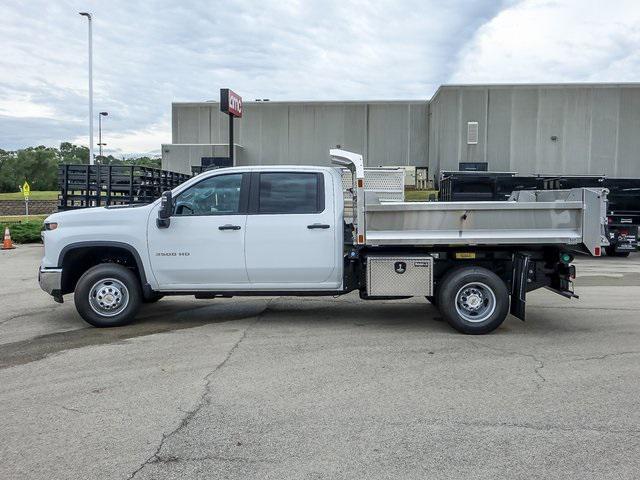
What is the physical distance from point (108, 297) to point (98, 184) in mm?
9824

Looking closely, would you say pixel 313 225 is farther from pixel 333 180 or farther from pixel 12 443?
pixel 12 443

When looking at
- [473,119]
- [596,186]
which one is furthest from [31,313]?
[473,119]

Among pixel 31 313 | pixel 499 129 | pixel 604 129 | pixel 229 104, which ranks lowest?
pixel 31 313

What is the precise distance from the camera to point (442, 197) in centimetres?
2008

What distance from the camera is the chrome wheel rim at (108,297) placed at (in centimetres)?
777

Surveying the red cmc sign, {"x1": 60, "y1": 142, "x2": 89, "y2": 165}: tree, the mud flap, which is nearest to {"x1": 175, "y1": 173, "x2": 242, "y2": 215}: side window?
the mud flap

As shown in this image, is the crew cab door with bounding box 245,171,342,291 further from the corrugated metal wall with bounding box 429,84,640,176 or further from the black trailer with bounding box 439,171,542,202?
the corrugated metal wall with bounding box 429,84,640,176

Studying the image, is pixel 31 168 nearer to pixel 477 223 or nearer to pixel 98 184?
pixel 98 184

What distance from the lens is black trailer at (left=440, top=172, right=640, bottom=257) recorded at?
16766 mm

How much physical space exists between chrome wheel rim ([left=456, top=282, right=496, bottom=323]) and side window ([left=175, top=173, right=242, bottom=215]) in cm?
293

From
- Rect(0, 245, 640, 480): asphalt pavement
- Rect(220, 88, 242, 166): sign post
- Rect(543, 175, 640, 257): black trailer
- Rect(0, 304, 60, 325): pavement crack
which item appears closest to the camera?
Rect(0, 245, 640, 480): asphalt pavement

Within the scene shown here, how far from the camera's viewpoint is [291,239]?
7.59 m

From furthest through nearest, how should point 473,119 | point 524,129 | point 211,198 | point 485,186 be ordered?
point 524,129
point 473,119
point 485,186
point 211,198

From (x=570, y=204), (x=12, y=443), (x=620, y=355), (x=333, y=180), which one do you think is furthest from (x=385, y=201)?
(x=12, y=443)
